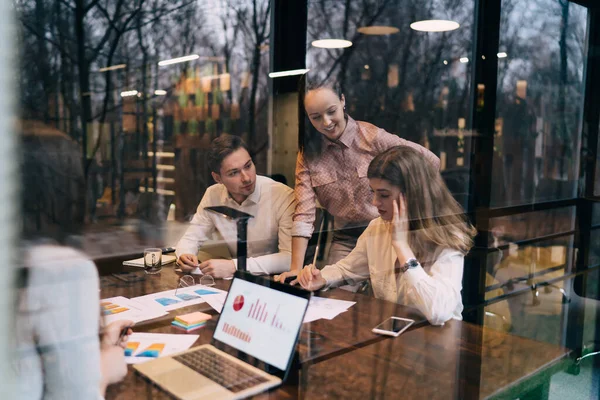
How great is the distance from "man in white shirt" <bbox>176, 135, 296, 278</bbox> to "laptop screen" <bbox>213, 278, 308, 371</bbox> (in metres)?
0.42

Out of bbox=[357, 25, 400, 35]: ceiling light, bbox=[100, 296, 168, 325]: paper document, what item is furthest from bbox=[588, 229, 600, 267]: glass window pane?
bbox=[100, 296, 168, 325]: paper document

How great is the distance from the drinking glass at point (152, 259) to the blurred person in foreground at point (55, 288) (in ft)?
1.73

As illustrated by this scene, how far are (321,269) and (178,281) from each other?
58 centimetres

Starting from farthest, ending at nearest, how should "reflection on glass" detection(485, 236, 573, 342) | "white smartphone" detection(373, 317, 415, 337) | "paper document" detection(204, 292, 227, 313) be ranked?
1. "reflection on glass" detection(485, 236, 573, 342)
2. "paper document" detection(204, 292, 227, 313)
3. "white smartphone" detection(373, 317, 415, 337)

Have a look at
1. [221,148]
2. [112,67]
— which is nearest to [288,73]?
[221,148]

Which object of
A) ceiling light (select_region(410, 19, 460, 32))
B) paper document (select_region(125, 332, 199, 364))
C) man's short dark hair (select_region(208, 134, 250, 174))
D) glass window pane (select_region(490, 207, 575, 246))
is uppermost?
ceiling light (select_region(410, 19, 460, 32))

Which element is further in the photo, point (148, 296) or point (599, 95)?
point (599, 95)

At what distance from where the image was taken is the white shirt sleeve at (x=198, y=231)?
5.67ft

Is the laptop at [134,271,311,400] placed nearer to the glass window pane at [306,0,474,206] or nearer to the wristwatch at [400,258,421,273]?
the wristwatch at [400,258,421,273]

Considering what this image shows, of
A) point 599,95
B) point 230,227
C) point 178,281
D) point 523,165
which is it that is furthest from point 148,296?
point 599,95

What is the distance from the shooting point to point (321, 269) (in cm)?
212

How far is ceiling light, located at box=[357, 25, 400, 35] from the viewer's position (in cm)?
212

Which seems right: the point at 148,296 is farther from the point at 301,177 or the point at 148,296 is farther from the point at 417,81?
the point at 417,81

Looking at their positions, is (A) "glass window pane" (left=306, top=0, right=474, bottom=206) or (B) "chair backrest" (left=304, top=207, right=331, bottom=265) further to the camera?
(B) "chair backrest" (left=304, top=207, right=331, bottom=265)
